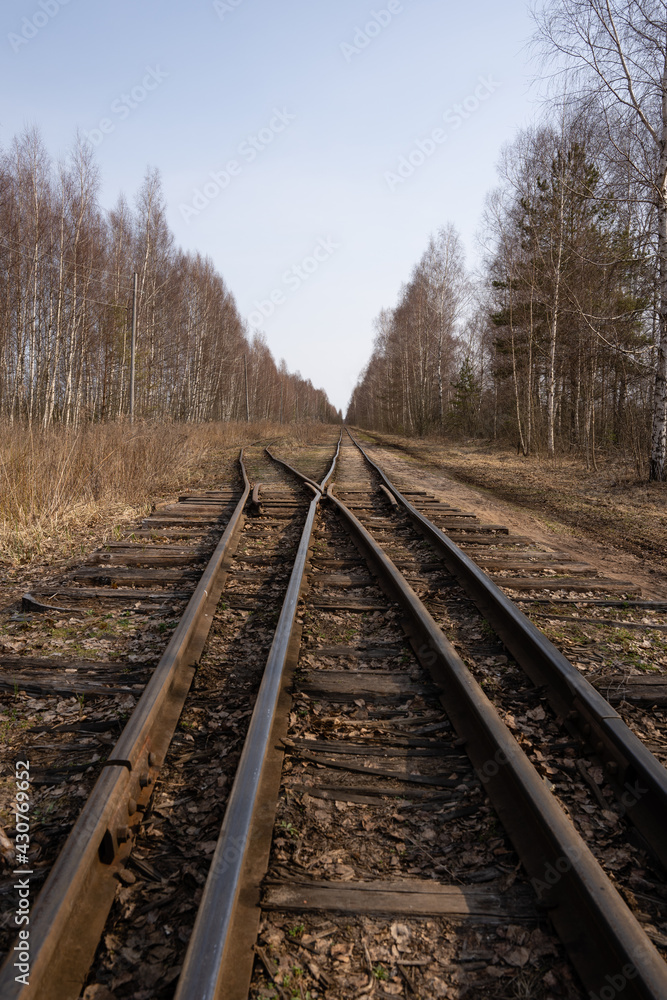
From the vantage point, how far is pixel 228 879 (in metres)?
1.61

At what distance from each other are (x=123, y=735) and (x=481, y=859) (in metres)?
1.45

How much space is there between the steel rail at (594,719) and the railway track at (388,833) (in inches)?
0.4

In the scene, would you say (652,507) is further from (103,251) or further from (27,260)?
(103,251)

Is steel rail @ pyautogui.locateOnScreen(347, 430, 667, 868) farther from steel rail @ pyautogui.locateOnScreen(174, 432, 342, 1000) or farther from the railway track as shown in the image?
steel rail @ pyautogui.locateOnScreen(174, 432, 342, 1000)

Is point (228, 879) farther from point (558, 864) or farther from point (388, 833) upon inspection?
point (558, 864)

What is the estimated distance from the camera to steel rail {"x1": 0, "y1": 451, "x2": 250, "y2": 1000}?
4.60 ft

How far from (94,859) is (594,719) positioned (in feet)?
6.92

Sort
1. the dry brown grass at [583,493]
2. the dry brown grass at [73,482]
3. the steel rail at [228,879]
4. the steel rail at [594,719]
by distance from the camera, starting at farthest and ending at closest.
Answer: the dry brown grass at [583,493] < the dry brown grass at [73,482] < the steel rail at [594,719] < the steel rail at [228,879]

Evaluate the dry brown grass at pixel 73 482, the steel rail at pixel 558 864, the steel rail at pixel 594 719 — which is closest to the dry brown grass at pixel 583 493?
the steel rail at pixel 594 719

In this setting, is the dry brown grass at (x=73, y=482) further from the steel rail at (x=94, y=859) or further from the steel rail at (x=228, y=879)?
the steel rail at (x=228, y=879)

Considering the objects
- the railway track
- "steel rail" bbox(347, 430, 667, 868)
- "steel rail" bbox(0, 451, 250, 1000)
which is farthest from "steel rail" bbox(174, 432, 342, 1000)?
"steel rail" bbox(347, 430, 667, 868)

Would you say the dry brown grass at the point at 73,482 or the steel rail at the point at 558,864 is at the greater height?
the dry brown grass at the point at 73,482

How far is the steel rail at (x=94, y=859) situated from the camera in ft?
4.60

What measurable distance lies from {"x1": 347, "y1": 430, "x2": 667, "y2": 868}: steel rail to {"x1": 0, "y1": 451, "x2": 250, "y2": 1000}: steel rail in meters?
1.81
